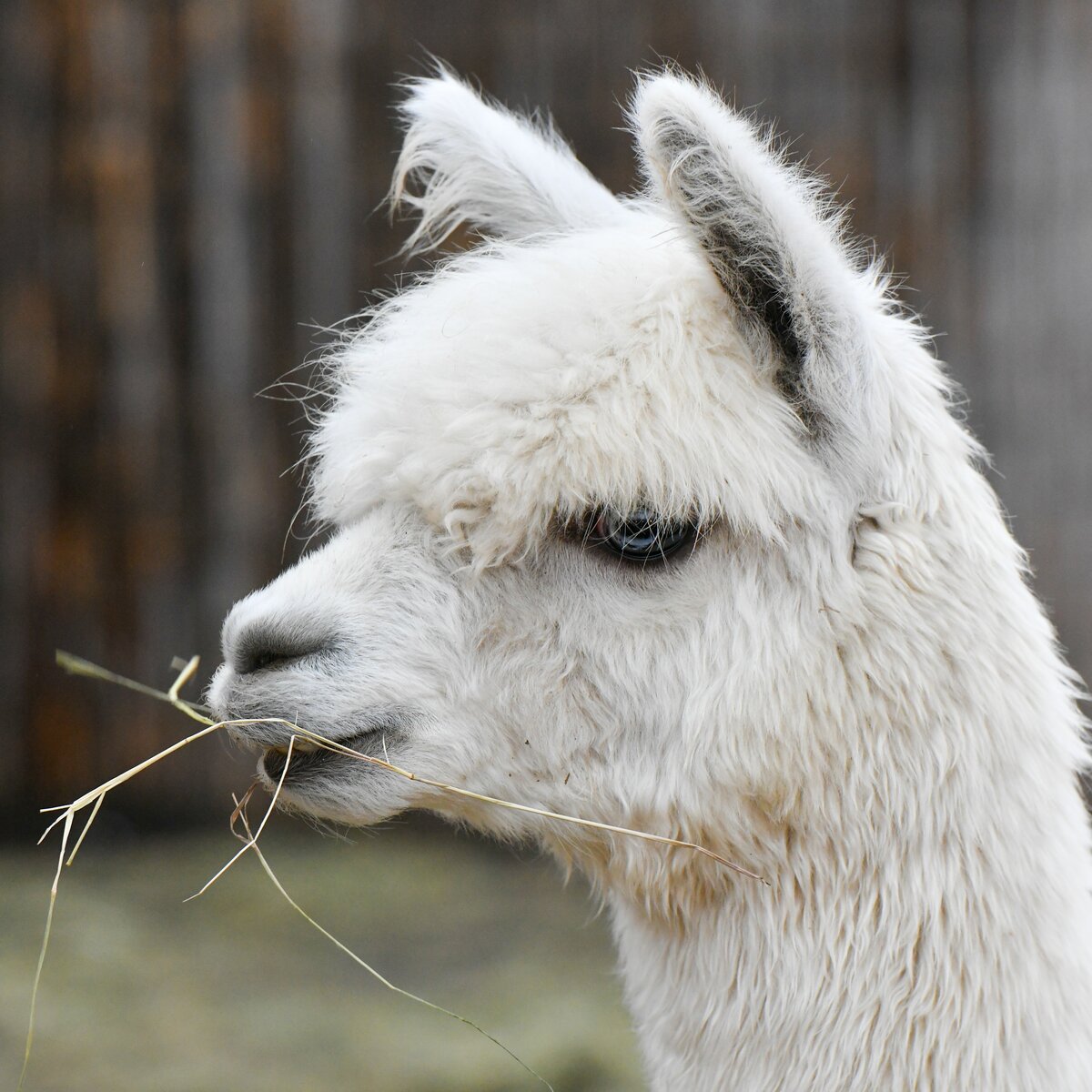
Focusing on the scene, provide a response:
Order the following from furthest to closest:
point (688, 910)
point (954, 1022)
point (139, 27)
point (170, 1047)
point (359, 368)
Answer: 1. point (139, 27)
2. point (170, 1047)
3. point (359, 368)
4. point (688, 910)
5. point (954, 1022)

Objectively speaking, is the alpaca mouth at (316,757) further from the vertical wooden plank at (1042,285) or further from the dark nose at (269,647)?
the vertical wooden plank at (1042,285)

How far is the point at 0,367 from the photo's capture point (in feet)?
14.0

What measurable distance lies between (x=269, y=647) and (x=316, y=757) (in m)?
0.16

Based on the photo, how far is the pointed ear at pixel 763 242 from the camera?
149 cm

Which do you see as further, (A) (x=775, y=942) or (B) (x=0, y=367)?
(B) (x=0, y=367)

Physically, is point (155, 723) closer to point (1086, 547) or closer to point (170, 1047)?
point (170, 1047)

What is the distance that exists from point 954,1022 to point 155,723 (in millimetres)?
3412

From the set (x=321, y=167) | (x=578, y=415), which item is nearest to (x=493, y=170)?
(x=578, y=415)

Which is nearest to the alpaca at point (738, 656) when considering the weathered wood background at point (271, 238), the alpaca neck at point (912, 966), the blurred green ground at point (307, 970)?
the alpaca neck at point (912, 966)

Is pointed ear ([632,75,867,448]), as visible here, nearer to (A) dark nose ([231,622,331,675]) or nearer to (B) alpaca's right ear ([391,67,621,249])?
(B) alpaca's right ear ([391,67,621,249])

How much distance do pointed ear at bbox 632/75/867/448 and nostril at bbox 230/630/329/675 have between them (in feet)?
2.27

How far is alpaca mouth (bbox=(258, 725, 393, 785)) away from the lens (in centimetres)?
161

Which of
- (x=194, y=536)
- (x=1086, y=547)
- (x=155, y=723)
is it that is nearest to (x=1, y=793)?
(x=155, y=723)

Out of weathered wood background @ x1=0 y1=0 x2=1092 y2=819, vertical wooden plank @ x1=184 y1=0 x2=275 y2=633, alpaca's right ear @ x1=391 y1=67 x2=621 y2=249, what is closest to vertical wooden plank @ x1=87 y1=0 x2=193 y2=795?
weathered wood background @ x1=0 y1=0 x2=1092 y2=819
